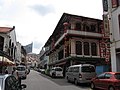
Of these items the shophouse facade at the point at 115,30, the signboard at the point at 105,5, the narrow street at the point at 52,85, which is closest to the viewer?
the narrow street at the point at 52,85

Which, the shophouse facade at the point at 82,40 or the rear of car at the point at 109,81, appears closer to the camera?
the rear of car at the point at 109,81

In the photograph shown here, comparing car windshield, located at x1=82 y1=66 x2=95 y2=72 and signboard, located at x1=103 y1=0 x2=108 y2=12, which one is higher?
signboard, located at x1=103 y1=0 x2=108 y2=12

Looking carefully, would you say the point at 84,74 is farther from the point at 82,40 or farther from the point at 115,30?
the point at 82,40

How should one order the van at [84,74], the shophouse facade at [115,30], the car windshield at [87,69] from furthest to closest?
1. the shophouse facade at [115,30]
2. the car windshield at [87,69]
3. the van at [84,74]

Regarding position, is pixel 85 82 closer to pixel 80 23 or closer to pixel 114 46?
pixel 114 46

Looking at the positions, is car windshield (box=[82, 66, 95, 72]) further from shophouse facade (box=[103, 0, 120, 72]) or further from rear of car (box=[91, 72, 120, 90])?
rear of car (box=[91, 72, 120, 90])

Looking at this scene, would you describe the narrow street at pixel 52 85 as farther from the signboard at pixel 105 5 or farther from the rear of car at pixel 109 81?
the signboard at pixel 105 5

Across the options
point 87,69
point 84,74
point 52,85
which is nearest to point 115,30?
point 87,69

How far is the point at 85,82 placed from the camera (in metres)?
18.5

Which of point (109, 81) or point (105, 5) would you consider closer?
point (109, 81)

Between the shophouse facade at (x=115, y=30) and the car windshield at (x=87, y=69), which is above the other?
the shophouse facade at (x=115, y=30)

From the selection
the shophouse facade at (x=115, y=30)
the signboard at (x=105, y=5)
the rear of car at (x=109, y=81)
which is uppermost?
the signboard at (x=105, y=5)

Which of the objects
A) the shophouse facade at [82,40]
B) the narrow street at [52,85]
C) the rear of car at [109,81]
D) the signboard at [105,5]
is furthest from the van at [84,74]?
the shophouse facade at [82,40]

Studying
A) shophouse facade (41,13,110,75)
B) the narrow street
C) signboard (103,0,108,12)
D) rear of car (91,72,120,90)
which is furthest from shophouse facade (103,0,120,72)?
shophouse facade (41,13,110,75)
